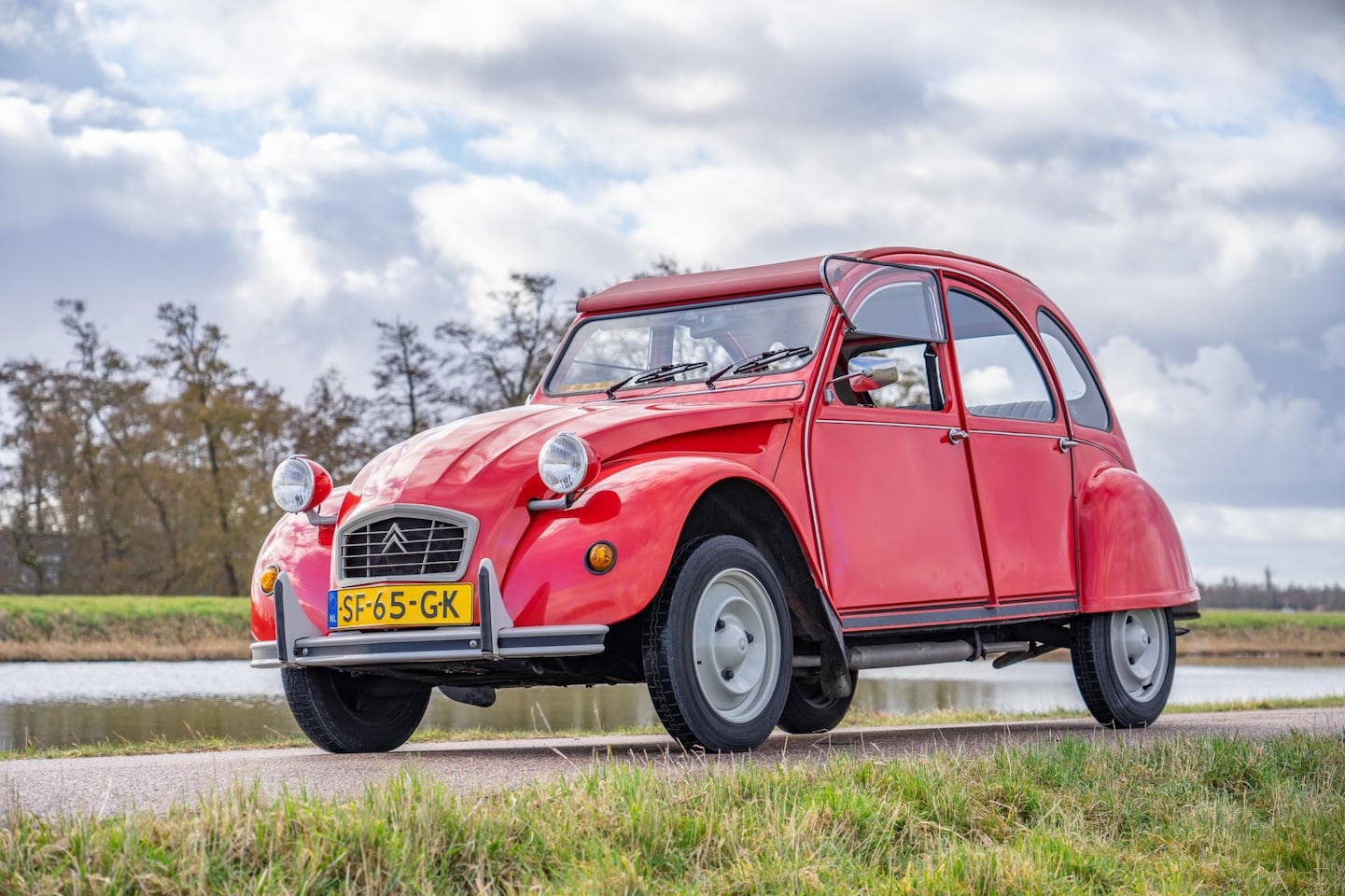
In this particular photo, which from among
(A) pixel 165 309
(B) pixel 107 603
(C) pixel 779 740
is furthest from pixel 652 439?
(A) pixel 165 309

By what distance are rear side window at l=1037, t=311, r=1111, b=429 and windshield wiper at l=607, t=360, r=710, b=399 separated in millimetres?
2746

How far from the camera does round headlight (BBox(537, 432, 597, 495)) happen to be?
6059 mm

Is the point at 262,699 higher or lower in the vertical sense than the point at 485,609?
lower

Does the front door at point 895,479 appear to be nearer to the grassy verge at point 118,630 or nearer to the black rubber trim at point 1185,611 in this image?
the black rubber trim at point 1185,611

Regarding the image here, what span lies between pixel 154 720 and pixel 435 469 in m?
10.5

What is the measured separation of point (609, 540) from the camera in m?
5.92

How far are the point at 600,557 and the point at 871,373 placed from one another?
6.61 ft

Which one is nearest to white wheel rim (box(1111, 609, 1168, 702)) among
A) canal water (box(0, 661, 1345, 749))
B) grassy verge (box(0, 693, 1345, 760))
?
grassy verge (box(0, 693, 1345, 760))

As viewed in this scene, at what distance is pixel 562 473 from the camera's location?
606 centimetres

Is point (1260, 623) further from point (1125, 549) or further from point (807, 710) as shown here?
point (807, 710)

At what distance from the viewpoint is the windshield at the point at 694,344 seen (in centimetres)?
753

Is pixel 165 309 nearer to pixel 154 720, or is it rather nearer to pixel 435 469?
pixel 154 720

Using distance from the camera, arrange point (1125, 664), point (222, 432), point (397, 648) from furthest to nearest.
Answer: point (222, 432), point (1125, 664), point (397, 648)

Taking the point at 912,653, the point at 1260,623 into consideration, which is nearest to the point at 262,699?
the point at 912,653
